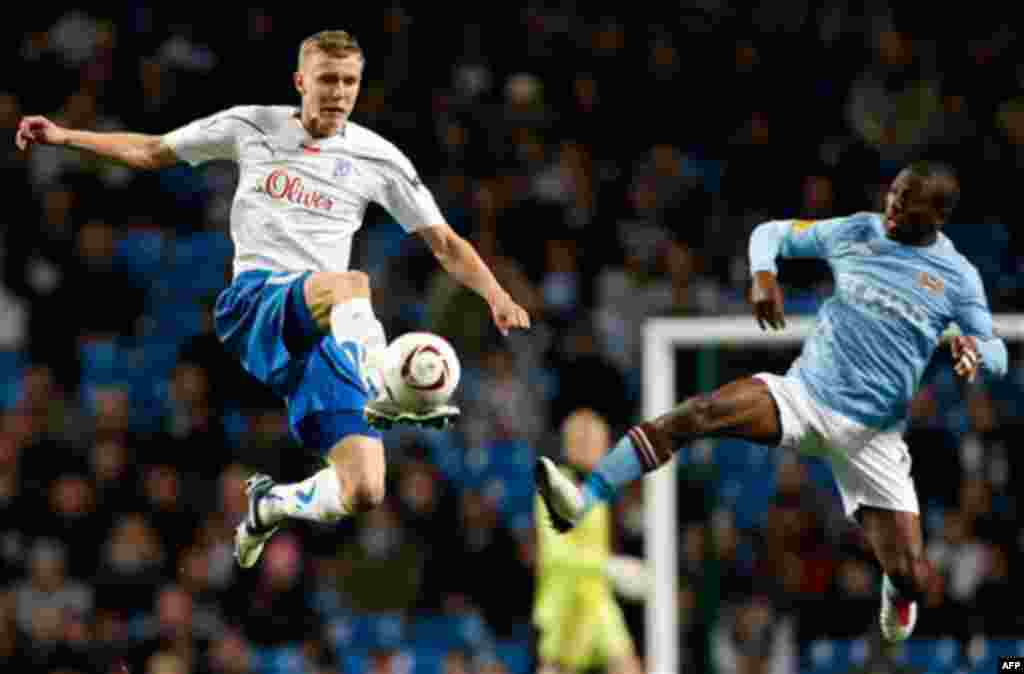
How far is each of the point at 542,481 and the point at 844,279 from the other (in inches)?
55.3

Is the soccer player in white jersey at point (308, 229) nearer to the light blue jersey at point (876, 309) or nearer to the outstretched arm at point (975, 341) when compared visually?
the light blue jersey at point (876, 309)

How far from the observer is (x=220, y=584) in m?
11.8

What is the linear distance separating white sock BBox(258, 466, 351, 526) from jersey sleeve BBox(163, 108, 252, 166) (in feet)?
4.05

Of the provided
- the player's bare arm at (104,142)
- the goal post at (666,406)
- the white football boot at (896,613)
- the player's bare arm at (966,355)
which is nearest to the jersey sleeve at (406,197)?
the player's bare arm at (104,142)

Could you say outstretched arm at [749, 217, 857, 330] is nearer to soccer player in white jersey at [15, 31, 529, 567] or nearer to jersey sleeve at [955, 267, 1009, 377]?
jersey sleeve at [955, 267, 1009, 377]

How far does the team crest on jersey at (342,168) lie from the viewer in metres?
7.82

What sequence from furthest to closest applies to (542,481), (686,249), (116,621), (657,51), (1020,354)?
1. (657,51)
2. (686,249)
3. (116,621)
4. (1020,354)
5. (542,481)

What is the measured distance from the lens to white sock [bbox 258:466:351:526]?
7.76 meters

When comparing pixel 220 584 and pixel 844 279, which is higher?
pixel 844 279

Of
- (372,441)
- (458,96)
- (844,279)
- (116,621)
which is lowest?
(116,621)

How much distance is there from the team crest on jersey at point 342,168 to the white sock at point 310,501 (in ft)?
3.51

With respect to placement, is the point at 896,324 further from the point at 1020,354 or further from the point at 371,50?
the point at 371,50

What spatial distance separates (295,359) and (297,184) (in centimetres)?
64

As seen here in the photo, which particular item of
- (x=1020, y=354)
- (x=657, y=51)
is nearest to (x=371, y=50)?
(x=657, y=51)
